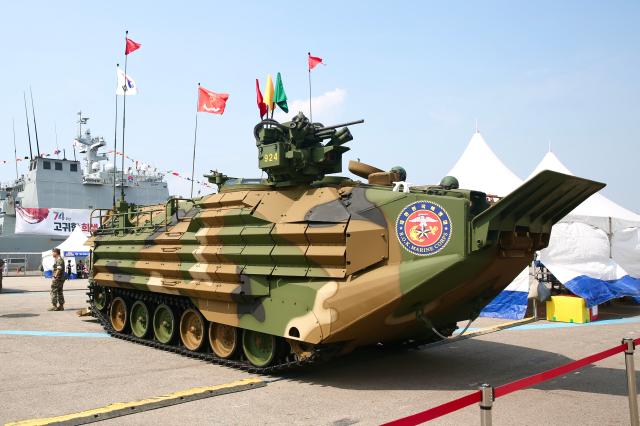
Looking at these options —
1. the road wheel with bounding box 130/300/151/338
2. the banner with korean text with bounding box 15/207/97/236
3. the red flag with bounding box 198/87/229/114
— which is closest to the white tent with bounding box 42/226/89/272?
the banner with korean text with bounding box 15/207/97/236

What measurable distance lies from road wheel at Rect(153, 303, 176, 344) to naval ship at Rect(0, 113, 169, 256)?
101ft

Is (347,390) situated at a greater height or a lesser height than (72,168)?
lesser

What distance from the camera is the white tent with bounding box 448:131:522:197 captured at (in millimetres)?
17484

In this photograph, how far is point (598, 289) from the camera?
15.2m

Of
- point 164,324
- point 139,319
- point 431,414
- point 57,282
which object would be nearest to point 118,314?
point 139,319

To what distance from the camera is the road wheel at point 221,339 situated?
9.60m

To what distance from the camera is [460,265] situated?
7.15 meters

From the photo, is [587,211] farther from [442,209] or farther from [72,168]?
[72,168]

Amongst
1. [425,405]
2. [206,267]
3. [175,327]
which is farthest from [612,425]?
[175,327]

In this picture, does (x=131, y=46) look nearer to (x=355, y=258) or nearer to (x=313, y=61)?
(x=313, y=61)

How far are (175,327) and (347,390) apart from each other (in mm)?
4291

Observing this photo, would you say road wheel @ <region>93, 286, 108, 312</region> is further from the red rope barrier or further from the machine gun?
the red rope barrier

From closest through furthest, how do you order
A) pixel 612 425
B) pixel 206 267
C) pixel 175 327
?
pixel 612 425 < pixel 206 267 < pixel 175 327

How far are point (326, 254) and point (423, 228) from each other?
1326 mm
